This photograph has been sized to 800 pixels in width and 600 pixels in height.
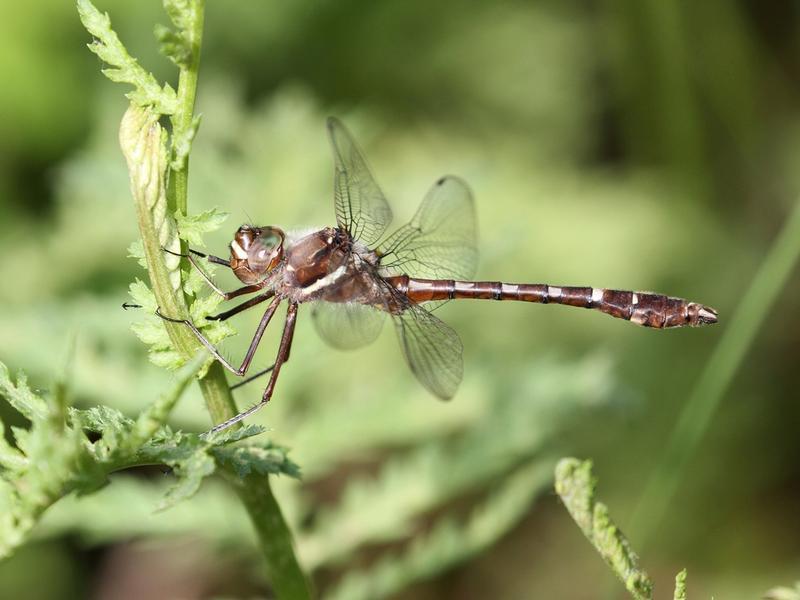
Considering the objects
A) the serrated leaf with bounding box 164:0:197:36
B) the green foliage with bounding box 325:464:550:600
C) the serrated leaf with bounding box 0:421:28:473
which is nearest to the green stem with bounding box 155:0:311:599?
the serrated leaf with bounding box 164:0:197:36

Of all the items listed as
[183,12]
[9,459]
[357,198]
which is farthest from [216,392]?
[357,198]

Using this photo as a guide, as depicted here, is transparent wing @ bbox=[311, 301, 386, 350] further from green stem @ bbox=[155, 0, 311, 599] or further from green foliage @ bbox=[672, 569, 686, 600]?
green foliage @ bbox=[672, 569, 686, 600]

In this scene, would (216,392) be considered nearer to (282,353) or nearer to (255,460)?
(255,460)

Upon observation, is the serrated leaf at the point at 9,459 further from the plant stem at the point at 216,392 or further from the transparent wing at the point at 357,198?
the transparent wing at the point at 357,198

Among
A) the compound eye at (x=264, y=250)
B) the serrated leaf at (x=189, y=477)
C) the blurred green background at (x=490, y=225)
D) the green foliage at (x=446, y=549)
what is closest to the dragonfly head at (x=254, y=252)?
the compound eye at (x=264, y=250)

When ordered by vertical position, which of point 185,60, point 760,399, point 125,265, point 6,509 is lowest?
point 6,509

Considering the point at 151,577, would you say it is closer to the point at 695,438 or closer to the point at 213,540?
the point at 213,540

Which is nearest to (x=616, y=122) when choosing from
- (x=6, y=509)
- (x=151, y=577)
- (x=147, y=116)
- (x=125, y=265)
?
(x=125, y=265)

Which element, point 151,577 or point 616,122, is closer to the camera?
point 151,577
